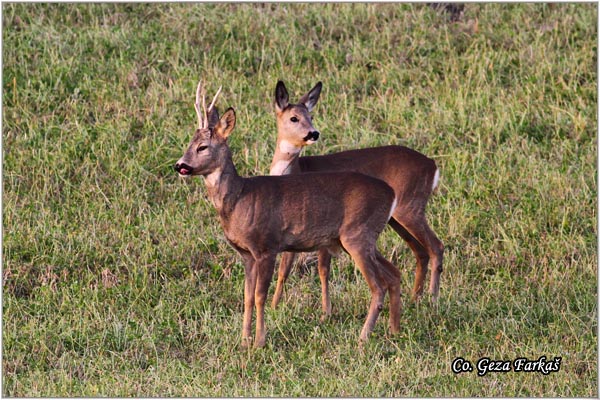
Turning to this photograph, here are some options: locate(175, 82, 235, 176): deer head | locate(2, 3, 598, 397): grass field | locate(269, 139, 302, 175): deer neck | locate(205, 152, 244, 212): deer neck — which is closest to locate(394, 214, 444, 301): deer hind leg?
locate(2, 3, 598, 397): grass field

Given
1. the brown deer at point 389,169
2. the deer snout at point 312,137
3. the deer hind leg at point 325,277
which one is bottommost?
the deer hind leg at point 325,277

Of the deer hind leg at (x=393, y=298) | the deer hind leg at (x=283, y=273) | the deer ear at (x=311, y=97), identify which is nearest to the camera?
the deer hind leg at (x=393, y=298)

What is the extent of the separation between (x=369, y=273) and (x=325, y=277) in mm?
847

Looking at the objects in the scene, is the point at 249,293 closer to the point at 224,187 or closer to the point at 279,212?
the point at 279,212

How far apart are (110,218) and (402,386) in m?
3.98

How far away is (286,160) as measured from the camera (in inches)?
389

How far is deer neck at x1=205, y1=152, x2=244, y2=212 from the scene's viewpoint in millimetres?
8695

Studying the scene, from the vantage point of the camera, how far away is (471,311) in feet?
30.8

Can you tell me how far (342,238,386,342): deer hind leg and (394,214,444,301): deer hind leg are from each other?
1108 millimetres

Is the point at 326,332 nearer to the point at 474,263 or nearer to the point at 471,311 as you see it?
the point at 471,311

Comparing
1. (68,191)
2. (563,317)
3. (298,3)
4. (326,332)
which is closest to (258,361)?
(326,332)

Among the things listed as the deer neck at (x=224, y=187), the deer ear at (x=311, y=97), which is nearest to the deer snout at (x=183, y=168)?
the deer neck at (x=224, y=187)

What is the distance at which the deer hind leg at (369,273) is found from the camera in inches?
345

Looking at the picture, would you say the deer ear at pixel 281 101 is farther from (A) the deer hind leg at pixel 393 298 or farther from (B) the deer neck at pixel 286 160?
(A) the deer hind leg at pixel 393 298
